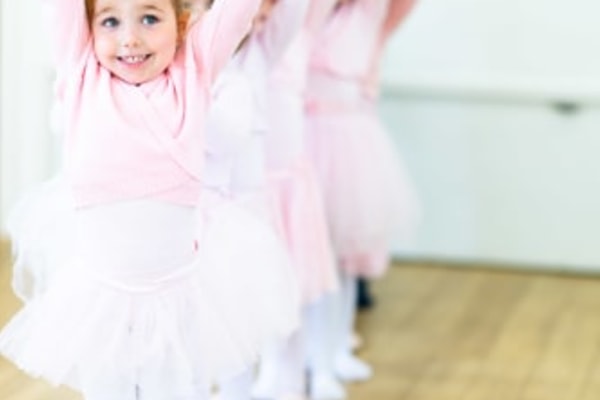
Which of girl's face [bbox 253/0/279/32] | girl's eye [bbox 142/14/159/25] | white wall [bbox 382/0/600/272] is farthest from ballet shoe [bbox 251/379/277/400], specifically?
white wall [bbox 382/0/600/272]

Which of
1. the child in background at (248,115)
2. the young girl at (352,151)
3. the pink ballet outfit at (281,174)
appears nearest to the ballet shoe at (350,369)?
the young girl at (352,151)

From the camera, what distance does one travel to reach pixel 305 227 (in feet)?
8.80

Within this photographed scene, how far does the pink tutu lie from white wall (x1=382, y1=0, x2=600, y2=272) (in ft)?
4.31

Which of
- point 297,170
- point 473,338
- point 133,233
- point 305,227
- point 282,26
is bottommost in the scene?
point 473,338

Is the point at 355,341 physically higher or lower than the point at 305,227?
lower

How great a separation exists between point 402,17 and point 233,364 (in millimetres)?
1245

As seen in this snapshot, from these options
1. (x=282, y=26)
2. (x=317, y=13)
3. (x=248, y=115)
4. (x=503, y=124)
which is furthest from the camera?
(x=503, y=124)

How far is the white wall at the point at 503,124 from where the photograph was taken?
3.86 metres

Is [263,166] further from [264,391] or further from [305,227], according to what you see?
[264,391]

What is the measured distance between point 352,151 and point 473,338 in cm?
72

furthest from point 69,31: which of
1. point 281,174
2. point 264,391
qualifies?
point 264,391

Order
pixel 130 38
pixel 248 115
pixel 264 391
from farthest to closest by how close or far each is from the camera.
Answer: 1. pixel 264 391
2. pixel 248 115
3. pixel 130 38

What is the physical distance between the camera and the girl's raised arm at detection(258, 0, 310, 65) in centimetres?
235

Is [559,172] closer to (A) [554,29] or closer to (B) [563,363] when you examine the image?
(A) [554,29]
